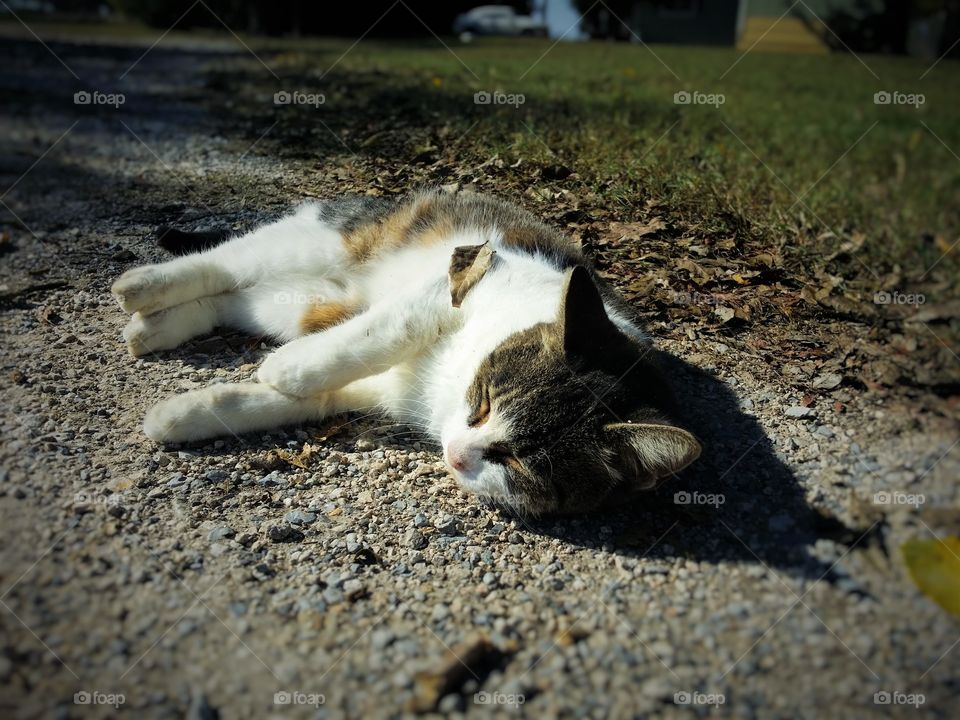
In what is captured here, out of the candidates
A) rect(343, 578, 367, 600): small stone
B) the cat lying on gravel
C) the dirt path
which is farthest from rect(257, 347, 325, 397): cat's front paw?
rect(343, 578, 367, 600): small stone

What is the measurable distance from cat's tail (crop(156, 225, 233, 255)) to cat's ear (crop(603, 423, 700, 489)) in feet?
7.23

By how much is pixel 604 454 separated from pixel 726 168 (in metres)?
1.72

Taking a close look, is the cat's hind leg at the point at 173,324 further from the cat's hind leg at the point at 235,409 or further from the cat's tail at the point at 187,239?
the cat's hind leg at the point at 235,409

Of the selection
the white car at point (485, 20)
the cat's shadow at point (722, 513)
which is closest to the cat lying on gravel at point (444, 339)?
the cat's shadow at point (722, 513)

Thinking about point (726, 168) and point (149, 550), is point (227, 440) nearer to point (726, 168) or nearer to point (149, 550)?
point (149, 550)

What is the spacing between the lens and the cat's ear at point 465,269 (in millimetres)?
2977

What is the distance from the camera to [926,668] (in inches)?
67.7

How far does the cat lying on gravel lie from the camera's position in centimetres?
254

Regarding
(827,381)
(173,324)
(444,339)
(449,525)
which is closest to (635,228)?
(444,339)

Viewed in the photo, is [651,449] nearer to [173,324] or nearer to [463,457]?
[463,457]

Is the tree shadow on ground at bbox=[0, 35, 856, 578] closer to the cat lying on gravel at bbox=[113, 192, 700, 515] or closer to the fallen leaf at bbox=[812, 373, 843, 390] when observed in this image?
the cat lying on gravel at bbox=[113, 192, 700, 515]

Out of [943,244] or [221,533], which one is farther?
[943,244]

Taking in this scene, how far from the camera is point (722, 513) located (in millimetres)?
→ 2395

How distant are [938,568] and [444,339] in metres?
1.91
